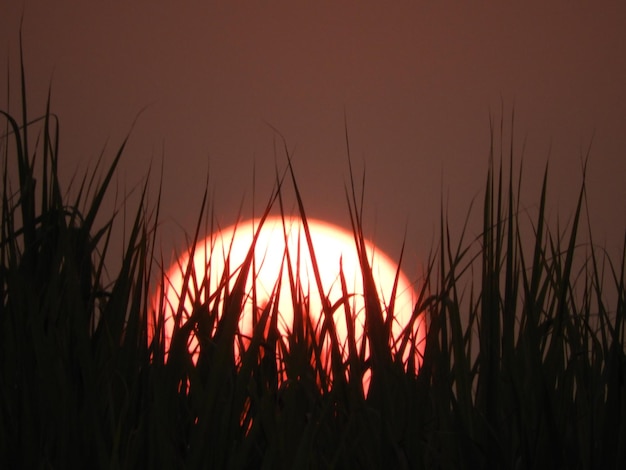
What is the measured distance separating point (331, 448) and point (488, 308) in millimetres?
Answer: 122

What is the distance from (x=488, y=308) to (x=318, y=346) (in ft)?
0.44

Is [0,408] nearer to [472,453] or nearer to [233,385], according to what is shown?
[233,385]

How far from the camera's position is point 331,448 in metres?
0.41

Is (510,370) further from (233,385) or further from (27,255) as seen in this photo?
(27,255)

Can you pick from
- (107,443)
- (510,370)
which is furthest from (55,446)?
(510,370)

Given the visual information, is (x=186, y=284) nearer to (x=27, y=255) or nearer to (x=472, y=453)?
(x=27, y=255)

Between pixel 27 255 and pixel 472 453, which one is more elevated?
pixel 27 255

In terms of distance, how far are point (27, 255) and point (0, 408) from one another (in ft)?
0.32

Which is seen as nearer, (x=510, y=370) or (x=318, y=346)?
(x=510, y=370)

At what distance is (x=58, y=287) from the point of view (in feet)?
1.43

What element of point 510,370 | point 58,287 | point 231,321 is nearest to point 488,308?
point 510,370

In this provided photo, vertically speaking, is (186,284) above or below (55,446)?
above

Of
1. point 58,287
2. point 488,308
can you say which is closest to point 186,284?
point 58,287

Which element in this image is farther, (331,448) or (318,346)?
(318,346)
